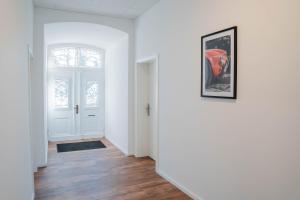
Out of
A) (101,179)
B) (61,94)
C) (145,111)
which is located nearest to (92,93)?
(61,94)

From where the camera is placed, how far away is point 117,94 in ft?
19.4

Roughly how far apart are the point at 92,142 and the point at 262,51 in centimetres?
525

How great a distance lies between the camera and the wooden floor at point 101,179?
3236 millimetres

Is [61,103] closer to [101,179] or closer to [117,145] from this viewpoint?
[117,145]

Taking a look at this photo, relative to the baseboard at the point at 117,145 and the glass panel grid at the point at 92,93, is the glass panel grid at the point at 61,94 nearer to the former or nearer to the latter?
the glass panel grid at the point at 92,93

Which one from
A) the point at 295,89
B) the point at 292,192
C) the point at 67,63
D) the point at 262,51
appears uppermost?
the point at 67,63

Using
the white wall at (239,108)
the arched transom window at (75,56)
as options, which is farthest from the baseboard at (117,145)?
the arched transom window at (75,56)

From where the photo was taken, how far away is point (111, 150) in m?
5.57

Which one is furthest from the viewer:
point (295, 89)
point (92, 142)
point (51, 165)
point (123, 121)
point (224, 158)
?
point (92, 142)

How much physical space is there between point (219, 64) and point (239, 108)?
0.57 m

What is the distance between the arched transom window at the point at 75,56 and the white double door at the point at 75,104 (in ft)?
0.66

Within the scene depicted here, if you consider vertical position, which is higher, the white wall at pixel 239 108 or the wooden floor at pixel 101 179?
the white wall at pixel 239 108

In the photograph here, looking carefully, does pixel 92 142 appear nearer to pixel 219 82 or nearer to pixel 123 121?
pixel 123 121


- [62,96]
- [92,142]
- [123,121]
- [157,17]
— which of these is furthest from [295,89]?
[62,96]
